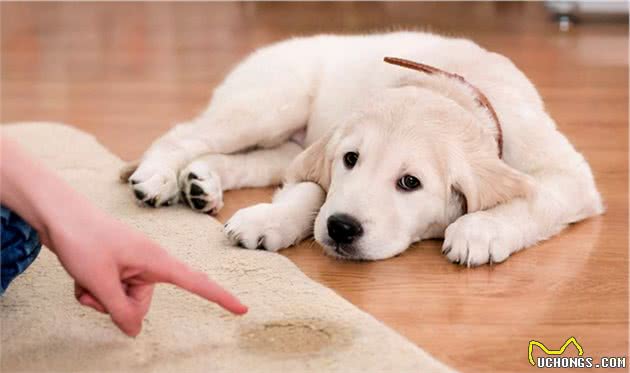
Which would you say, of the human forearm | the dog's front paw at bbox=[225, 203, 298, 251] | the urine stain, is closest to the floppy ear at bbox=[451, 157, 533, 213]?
the dog's front paw at bbox=[225, 203, 298, 251]

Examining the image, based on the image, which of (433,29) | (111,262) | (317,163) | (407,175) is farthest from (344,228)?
(433,29)

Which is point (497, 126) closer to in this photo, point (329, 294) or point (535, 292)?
point (535, 292)

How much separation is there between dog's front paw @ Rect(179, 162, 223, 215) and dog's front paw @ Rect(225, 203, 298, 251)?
0.23m

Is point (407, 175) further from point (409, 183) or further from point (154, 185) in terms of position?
point (154, 185)

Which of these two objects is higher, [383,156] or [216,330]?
[383,156]

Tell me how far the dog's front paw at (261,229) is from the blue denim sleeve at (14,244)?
1.74 feet

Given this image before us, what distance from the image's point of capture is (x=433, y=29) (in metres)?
5.39

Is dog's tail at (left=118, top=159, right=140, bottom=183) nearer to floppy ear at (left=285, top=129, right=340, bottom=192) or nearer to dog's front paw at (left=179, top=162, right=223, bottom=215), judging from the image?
dog's front paw at (left=179, top=162, right=223, bottom=215)

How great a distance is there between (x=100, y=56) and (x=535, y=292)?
3.20 m

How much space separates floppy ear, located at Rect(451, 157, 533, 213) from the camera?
2117 millimetres

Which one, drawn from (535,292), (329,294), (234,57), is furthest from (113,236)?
(234,57)

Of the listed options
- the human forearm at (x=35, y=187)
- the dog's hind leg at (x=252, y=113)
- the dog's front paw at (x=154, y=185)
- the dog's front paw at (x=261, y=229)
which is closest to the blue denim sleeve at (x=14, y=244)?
the human forearm at (x=35, y=187)

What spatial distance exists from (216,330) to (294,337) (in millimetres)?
134

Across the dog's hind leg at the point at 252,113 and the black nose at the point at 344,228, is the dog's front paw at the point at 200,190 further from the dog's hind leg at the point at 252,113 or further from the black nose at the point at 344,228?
the black nose at the point at 344,228
